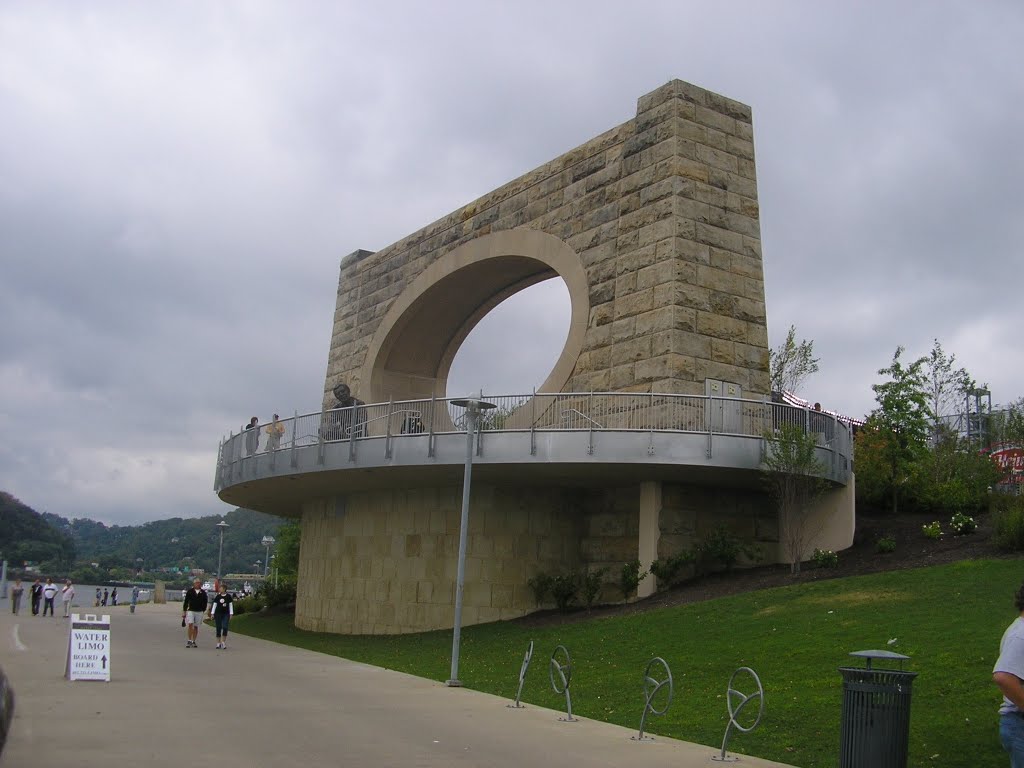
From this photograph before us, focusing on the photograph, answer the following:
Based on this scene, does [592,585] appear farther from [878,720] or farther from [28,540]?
[28,540]

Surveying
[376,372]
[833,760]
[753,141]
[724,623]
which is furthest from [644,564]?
[376,372]

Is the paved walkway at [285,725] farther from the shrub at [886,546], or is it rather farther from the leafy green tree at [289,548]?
the leafy green tree at [289,548]

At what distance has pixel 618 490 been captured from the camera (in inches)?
920

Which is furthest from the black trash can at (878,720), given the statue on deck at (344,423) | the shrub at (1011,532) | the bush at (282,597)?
the bush at (282,597)

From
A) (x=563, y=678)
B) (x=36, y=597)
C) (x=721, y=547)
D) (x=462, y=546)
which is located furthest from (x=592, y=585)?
(x=36, y=597)

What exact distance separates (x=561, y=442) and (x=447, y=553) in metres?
5.05

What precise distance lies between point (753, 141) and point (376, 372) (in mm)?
14921

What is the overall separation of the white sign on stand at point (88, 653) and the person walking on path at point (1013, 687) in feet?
38.5

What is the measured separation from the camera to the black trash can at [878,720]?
773 centimetres

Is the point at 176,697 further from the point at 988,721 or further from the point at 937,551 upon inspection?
the point at 937,551

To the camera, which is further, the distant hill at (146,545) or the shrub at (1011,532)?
the distant hill at (146,545)

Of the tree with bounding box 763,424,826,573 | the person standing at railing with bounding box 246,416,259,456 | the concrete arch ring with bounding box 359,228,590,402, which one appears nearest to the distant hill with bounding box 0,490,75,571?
the concrete arch ring with bounding box 359,228,590,402

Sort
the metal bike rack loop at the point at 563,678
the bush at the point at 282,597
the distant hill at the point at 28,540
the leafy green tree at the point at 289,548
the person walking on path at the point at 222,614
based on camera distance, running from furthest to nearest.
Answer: the distant hill at the point at 28,540, the leafy green tree at the point at 289,548, the bush at the point at 282,597, the person walking on path at the point at 222,614, the metal bike rack loop at the point at 563,678

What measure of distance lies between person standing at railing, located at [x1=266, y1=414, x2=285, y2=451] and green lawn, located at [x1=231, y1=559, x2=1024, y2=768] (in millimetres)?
6024
